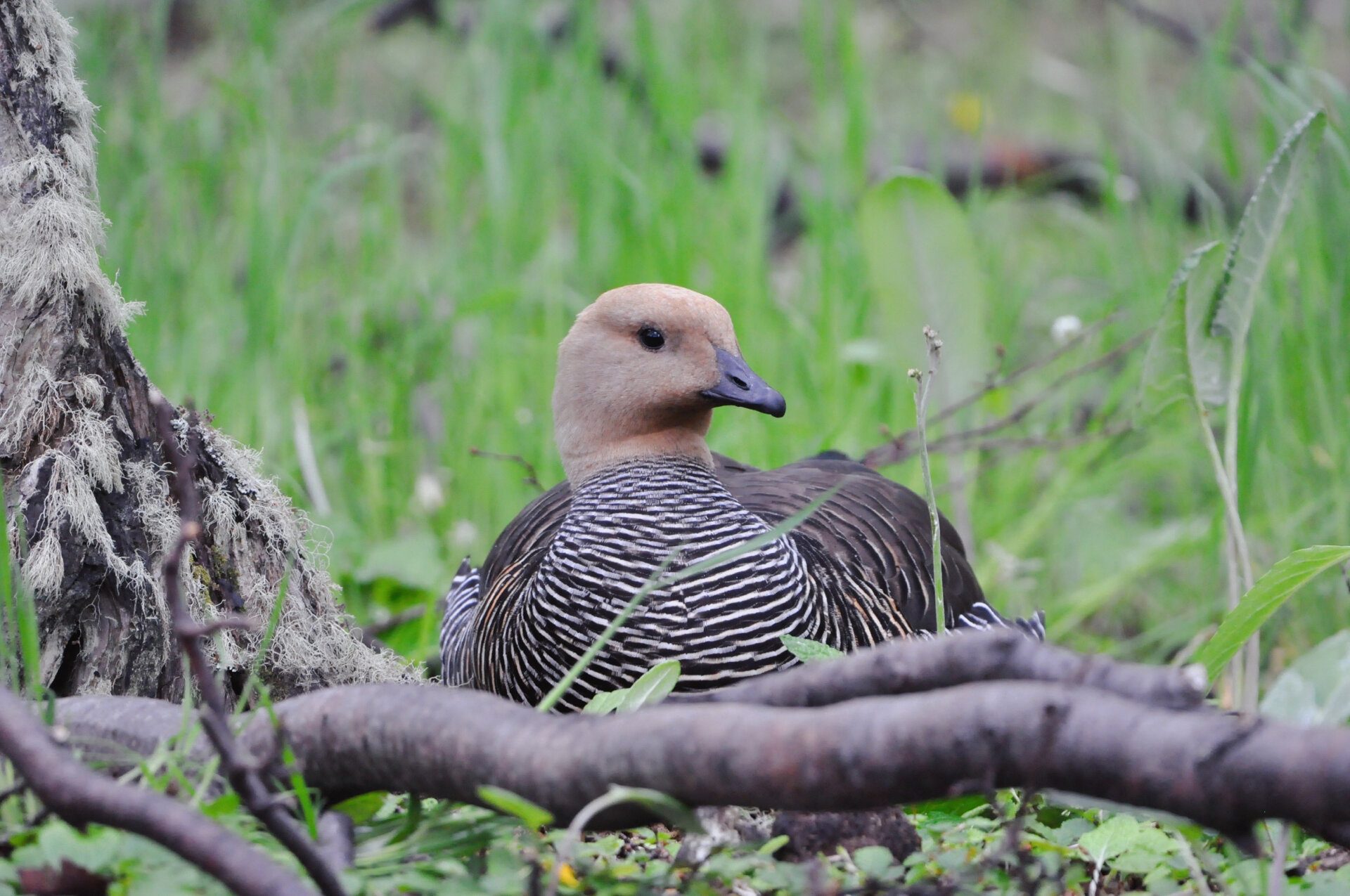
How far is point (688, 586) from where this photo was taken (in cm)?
225

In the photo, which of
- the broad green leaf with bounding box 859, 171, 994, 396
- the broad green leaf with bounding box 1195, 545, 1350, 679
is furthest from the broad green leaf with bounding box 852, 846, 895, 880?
the broad green leaf with bounding box 859, 171, 994, 396

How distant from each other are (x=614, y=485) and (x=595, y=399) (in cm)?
29

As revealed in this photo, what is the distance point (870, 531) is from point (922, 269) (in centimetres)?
129

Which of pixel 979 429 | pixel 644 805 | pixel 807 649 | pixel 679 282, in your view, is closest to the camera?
pixel 644 805

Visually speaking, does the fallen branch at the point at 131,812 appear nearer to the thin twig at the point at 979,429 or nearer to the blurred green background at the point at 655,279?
the blurred green background at the point at 655,279

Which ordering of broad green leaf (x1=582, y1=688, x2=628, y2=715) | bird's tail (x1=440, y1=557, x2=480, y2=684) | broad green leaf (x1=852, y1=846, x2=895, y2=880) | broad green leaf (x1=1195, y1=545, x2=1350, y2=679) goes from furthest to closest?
bird's tail (x1=440, y1=557, x2=480, y2=684) < broad green leaf (x1=582, y1=688, x2=628, y2=715) < broad green leaf (x1=1195, y1=545, x2=1350, y2=679) < broad green leaf (x1=852, y1=846, x2=895, y2=880)

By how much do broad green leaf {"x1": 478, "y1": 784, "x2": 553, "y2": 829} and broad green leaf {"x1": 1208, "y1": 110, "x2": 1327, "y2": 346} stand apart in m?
1.76

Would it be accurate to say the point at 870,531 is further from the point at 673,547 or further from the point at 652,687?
the point at 652,687

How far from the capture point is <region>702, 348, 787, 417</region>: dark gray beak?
257 centimetres

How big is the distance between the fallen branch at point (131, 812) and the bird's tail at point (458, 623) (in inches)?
A: 59.0

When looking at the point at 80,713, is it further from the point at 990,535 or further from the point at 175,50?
the point at 175,50

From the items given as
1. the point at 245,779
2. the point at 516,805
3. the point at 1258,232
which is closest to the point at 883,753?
the point at 516,805

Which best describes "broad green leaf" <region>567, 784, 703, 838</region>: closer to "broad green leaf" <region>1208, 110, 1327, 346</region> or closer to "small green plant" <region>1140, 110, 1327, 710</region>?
"small green plant" <region>1140, 110, 1327, 710</region>

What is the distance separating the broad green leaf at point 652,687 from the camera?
1829mm
